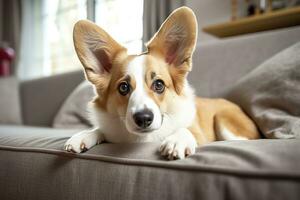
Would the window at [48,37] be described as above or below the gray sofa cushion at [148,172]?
above

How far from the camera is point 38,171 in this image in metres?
0.93

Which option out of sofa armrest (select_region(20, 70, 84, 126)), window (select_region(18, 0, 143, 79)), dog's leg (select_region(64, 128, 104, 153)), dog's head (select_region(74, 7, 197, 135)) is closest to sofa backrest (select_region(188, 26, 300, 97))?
dog's head (select_region(74, 7, 197, 135))

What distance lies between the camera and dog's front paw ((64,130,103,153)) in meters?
0.91


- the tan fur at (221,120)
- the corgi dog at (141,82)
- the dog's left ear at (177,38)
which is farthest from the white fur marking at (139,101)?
the tan fur at (221,120)

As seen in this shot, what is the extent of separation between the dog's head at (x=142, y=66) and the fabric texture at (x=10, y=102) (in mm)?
1580

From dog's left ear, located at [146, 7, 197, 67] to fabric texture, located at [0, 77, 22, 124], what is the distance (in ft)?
5.73

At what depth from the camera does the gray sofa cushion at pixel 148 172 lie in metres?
0.59

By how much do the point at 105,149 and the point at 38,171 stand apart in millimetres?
218

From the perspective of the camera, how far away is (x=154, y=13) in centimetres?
198

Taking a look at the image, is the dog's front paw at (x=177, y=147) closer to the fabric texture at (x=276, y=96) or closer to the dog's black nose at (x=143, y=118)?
the dog's black nose at (x=143, y=118)

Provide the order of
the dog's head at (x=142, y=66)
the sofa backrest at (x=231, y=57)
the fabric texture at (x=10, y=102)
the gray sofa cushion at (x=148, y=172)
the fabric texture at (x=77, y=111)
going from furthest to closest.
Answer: the fabric texture at (x=10, y=102)
the fabric texture at (x=77, y=111)
the sofa backrest at (x=231, y=57)
the dog's head at (x=142, y=66)
the gray sofa cushion at (x=148, y=172)

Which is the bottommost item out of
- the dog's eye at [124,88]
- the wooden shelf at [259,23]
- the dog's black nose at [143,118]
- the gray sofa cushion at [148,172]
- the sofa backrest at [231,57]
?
the gray sofa cushion at [148,172]

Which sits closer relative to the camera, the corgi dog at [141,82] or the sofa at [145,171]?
the sofa at [145,171]

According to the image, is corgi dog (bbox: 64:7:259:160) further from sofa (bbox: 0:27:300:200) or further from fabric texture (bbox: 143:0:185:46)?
fabric texture (bbox: 143:0:185:46)
